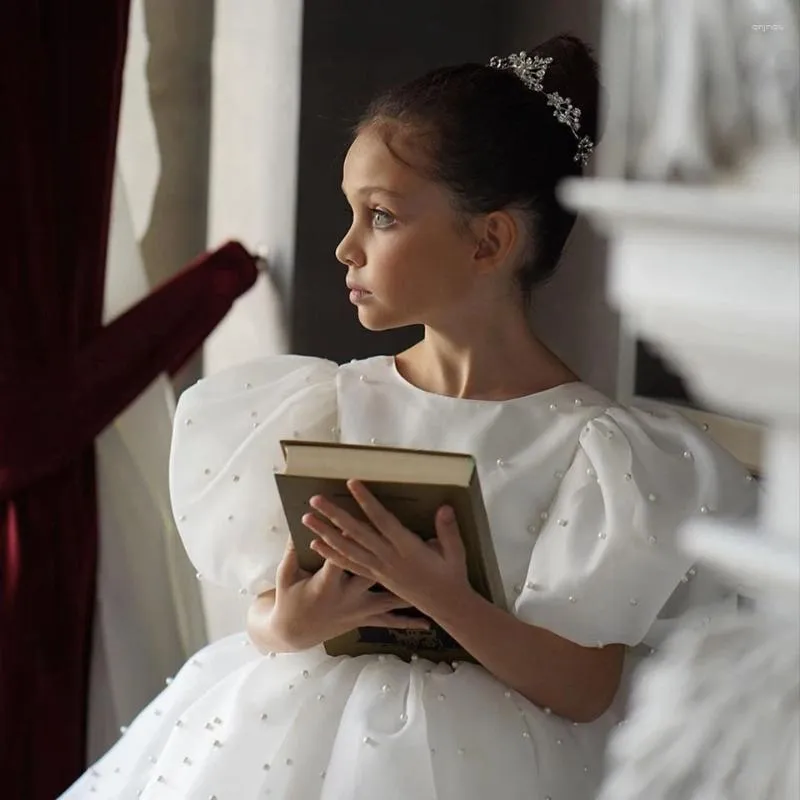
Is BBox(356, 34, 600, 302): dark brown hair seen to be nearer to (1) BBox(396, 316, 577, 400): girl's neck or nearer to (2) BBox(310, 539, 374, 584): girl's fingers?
(1) BBox(396, 316, 577, 400): girl's neck

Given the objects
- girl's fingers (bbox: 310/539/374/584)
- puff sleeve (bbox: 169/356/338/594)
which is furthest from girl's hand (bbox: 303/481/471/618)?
puff sleeve (bbox: 169/356/338/594)

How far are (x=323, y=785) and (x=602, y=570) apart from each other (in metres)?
0.26

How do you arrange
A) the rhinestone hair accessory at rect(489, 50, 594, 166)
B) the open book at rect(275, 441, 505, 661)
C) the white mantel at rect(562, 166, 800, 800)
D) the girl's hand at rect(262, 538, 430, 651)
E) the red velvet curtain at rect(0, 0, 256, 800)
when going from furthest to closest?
1. the red velvet curtain at rect(0, 0, 256, 800)
2. the rhinestone hair accessory at rect(489, 50, 594, 166)
3. the girl's hand at rect(262, 538, 430, 651)
4. the open book at rect(275, 441, 505, 661)
5. the white mantel at rect(562, 166, 800, 800)

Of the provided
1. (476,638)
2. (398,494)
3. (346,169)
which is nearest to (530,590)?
(476,638)

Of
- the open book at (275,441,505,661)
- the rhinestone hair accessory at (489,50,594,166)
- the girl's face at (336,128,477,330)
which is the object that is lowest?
the open book at (275,441,505,661)

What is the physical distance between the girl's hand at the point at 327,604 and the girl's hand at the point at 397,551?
0.04 metres

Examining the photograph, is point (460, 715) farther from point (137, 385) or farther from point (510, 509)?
point (137, 385)

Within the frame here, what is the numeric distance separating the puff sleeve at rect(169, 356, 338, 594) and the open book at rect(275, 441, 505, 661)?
0.16 m

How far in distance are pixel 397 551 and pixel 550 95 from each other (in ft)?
1.37

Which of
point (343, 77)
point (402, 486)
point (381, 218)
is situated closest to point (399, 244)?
point (381, 218)

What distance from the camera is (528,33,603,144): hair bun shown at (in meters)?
1.02

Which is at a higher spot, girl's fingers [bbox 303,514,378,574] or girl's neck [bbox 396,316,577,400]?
girl's neck [bbox 396,316,577,400]

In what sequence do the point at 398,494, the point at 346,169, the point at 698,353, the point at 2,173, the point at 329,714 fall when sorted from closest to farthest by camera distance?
1. the point at 698,353
2. the point at 398,494
3. the point at 329,714
4. the point at 346,169
5. the point at 2,173

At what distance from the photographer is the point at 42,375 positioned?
53.4 inches
